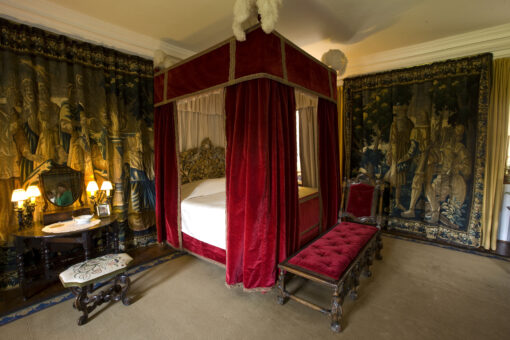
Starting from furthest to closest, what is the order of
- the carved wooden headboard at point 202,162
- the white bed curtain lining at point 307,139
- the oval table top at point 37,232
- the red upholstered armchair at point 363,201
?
the carved wooden headboard at point 202,162 → the white bed curtain lining at point 307,139 → the red upholstered armchair at point 363,201 → the oval table top at point 37,232

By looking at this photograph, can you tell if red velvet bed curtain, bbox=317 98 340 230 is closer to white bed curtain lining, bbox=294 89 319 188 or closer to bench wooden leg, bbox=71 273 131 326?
white bed curtain lining, bbox=294 89 319 188

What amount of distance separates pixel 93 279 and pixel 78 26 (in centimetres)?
298

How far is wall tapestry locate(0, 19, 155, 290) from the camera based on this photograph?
236 centimetres

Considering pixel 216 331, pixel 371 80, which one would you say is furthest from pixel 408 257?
pixel 371 80

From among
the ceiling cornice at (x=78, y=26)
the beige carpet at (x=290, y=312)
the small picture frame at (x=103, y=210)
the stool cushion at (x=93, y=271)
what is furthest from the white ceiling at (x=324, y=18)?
the beige carpet at (x=290, y=312)

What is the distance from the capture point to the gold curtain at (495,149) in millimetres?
3080

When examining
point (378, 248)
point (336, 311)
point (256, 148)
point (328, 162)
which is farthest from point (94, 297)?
point (378, 248)

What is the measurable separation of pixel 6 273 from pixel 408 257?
487 centimetres

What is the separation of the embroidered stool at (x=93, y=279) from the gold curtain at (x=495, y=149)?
4803mm

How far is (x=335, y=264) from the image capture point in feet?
6.18

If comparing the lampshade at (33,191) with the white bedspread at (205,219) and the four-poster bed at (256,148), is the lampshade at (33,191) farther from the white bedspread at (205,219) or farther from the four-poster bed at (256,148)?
the four-poster bed at (256,148)

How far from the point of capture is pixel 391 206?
3996 millimetres

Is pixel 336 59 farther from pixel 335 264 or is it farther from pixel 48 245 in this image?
pixel 48 245

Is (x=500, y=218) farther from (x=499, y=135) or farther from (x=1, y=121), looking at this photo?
(x=1, y=121)
